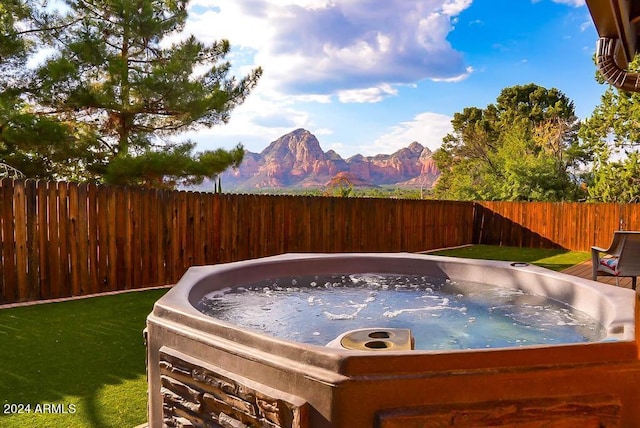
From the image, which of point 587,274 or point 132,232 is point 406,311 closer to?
point 132,232

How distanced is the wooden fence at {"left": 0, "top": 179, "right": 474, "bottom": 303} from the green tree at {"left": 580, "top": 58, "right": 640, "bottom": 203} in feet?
32.2

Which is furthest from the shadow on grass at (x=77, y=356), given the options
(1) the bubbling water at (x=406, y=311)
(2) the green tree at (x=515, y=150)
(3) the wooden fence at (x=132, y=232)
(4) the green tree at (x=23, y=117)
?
(2) the green tree at (x=515, y=150)

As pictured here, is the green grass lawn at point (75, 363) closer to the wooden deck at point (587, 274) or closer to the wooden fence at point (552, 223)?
the wooden deck at point (587, 274)

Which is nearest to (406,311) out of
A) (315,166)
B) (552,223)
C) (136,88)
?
(136,88)

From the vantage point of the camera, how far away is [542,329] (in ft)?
8.30

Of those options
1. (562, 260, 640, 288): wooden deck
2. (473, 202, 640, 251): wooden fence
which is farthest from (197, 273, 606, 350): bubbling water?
(473, 202, 640, 251): wooden fence

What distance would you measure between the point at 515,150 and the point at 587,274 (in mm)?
13489

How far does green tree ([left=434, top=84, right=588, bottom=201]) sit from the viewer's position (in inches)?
613

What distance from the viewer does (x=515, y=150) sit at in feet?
62.7

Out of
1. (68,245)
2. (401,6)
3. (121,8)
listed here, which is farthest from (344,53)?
(68,245)

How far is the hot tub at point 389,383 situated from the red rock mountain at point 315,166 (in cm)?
4852

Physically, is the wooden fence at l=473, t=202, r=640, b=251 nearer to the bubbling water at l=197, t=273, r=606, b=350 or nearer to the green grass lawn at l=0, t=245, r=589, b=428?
the bubbling water at l=197, t=273, r=606, b=350

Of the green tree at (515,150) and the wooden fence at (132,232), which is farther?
the green tree at (515,150)

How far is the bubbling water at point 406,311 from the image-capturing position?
244 centimetres
